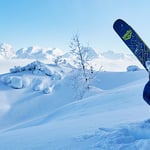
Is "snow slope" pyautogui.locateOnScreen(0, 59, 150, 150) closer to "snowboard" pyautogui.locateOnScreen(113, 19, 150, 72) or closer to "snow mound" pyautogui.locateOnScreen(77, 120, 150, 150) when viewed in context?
"snow mound" pyautogui.locateOnScreen(77, 120, 150, 150)

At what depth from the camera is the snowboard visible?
3.68m

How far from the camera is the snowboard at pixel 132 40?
12.1 feet

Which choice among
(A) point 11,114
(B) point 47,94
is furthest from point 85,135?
(B) point 47,94

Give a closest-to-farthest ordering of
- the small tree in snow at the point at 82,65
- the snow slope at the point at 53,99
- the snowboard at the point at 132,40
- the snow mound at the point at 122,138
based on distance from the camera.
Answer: the snow mound at the point at 122,138
the snow slope at the point at 53,99
the snowboard at the point at 132,40
the small tree in snow at the point at 82,65

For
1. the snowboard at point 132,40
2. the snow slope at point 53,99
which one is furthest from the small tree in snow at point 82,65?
the snowboard at point 132,40

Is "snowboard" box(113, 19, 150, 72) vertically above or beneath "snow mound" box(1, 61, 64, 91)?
above

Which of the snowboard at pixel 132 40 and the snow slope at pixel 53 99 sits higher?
the snowboard at pixel 132 40

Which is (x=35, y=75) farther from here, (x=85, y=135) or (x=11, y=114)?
(x=85, y=135)

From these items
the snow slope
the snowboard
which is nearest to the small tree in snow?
the snow slope

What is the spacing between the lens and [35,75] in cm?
2870

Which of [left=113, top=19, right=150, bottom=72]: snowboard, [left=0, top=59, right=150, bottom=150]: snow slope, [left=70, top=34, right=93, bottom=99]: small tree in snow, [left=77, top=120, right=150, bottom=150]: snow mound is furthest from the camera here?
[left=70, top=34, right=93, bottom=99]: small tree in snow

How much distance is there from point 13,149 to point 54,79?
83.0 ft

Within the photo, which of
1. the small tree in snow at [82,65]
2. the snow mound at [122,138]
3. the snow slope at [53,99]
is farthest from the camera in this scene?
the small tree in snow at [82,65]

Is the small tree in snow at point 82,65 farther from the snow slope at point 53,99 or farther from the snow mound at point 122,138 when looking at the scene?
the snow mound at point 122,138
